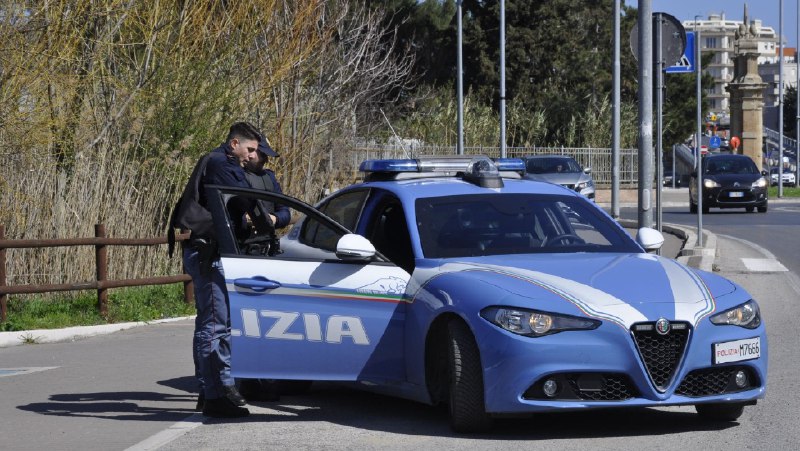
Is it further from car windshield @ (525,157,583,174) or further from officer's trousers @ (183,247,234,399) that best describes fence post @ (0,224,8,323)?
car windshield @ (525,157,583,174)

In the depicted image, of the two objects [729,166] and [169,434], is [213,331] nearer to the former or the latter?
[169,434]

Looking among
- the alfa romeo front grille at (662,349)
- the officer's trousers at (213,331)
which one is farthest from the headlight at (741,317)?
the officer's trousers at (213,331)

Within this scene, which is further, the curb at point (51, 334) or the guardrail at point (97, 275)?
the guardrail at point (97, 275)

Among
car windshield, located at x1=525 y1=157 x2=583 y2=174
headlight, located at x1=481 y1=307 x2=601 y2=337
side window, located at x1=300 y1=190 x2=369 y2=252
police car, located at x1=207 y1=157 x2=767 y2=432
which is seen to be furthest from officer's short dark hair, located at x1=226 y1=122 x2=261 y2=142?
car windshield, located at x1=525 y1=157 x2=583 y2=174

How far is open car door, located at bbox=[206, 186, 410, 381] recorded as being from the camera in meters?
8.27

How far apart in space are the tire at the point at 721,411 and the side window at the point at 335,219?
258cm

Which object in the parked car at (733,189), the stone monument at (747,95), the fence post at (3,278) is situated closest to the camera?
the fence post at (3,278)

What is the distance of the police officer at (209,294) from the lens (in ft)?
27.6

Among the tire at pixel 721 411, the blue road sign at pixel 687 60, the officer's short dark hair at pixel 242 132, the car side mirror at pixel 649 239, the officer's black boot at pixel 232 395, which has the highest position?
the blue road sign at pixel 687 60

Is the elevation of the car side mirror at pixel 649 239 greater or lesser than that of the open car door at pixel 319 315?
greater

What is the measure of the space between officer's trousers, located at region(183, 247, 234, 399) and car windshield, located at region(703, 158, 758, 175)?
109 feet

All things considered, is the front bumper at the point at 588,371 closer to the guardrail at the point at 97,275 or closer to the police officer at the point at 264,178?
the police officer at the point at 264,178

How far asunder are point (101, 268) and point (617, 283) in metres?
8.34

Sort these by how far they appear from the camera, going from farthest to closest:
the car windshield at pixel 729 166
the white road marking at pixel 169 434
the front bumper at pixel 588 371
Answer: the car windshield at pixel 729 166
the white road marking at pixel 169 434
the front bumper at pixel 588 371
